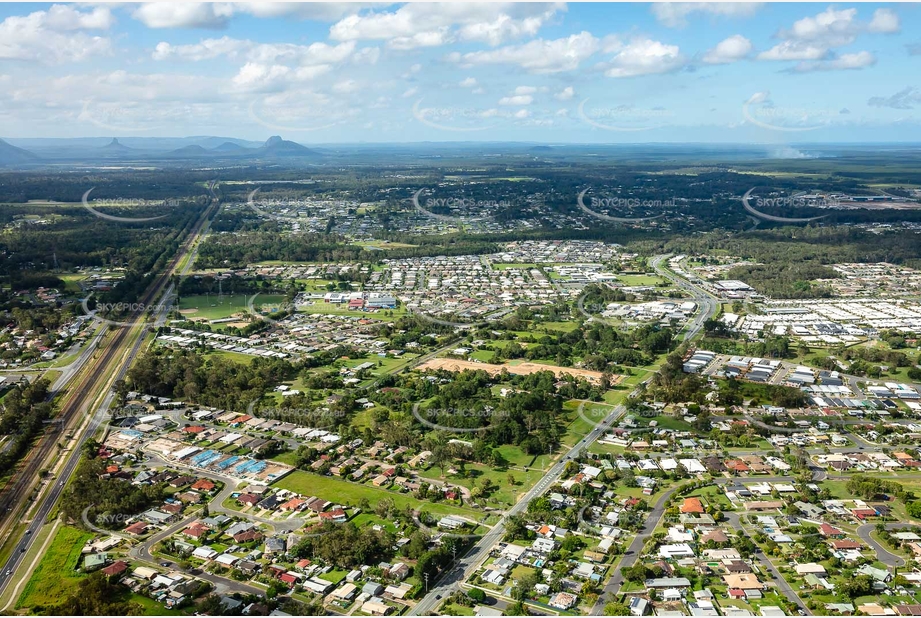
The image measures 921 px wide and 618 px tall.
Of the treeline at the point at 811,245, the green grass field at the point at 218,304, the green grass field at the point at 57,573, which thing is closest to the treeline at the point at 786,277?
the treeline at the point at 811,245

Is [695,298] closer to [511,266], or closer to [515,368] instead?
[511,266]

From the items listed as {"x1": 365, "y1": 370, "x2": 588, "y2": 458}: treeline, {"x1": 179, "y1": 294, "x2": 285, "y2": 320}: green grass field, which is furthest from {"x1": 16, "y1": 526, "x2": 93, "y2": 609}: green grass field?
{"x1": 179, "y1": 294, "x2": 285, "y2": 320}: green grass field

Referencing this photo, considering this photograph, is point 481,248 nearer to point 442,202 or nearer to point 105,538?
point 442,202

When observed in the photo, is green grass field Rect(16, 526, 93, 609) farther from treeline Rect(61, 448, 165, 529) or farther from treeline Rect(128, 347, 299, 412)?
treeline Rect(128, 347, 299, 412)

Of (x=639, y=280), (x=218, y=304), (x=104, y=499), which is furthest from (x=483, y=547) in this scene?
(x=639, y=280)

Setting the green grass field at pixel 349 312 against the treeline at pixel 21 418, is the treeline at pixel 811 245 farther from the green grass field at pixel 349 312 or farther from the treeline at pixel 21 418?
the treeline at pixel 21 418
